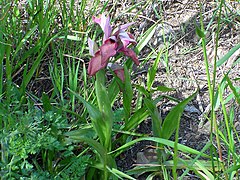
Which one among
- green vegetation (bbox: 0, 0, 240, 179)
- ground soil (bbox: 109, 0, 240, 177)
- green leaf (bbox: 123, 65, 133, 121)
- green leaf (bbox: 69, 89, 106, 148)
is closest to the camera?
green vegetation (bbox: 0, 0, 240, 179)

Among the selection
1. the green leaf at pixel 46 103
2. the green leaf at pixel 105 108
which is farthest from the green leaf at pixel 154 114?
the green leaf at pixel 46 103

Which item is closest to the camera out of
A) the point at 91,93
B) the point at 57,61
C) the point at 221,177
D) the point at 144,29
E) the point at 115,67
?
the point at 221,177

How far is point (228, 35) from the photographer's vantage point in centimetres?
202

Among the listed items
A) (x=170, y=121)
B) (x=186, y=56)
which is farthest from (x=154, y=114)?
(x=186, y=56)

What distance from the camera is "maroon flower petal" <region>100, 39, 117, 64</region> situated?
1485 mm

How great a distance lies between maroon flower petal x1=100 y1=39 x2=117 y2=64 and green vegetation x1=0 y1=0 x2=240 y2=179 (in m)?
0.04

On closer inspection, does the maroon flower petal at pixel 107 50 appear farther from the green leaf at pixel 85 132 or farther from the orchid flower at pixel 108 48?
the green leaf at pixel 85 132

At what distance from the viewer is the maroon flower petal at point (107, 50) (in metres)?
1.49

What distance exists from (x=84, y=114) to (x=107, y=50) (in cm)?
29

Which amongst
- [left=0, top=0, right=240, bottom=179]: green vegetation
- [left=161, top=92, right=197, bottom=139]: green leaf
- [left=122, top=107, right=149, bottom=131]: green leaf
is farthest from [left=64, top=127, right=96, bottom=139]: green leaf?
[left=161, top=92, right=197, bottom=139]: green leaf

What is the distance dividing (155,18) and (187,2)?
0.16 metres

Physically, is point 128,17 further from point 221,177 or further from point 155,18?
point 221,177

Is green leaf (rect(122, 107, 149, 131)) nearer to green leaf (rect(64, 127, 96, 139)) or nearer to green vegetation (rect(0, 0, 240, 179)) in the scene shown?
green vegetation (rect(0, 0, 240, 179))

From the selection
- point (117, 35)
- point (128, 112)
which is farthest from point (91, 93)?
point (117, 35)
